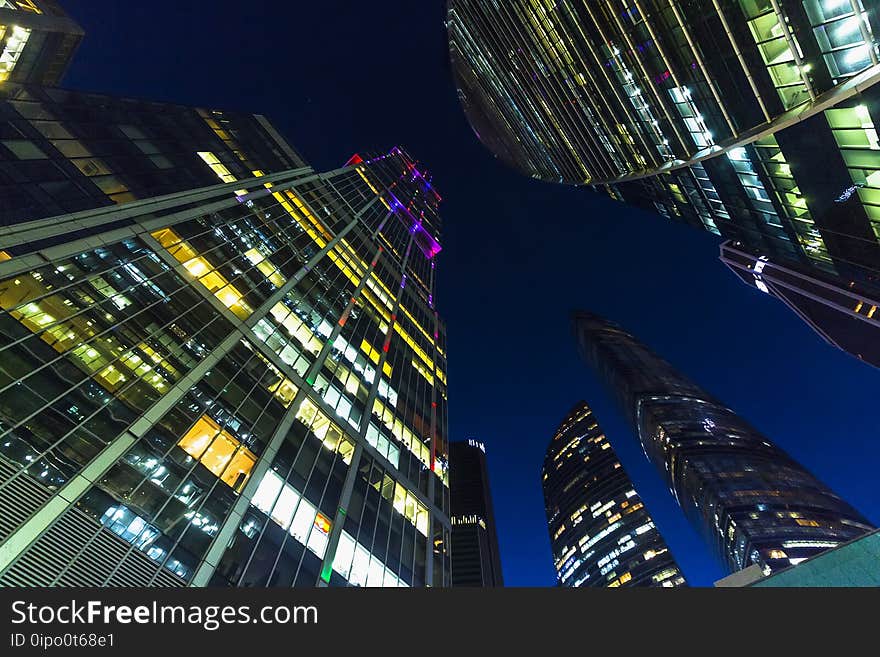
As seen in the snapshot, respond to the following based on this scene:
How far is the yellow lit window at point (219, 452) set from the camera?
71.7 feet

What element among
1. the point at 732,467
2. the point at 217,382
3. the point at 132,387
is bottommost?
the point at 132,387

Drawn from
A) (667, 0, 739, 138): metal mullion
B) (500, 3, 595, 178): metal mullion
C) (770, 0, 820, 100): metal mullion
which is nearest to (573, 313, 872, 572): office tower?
(667, 0, 739, 138): metal mullion

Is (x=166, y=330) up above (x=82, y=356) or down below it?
above

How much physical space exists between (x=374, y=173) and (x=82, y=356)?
81.6 meters

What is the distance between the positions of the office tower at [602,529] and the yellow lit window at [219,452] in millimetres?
136639

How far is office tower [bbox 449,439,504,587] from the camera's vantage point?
122750 millimetres

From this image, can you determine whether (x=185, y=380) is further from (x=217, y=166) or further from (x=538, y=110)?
(x=538, y=110)

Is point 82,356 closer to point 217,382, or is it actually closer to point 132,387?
point 132,387

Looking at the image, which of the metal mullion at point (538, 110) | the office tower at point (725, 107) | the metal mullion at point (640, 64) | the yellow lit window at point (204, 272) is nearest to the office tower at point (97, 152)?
the yellow lit window at point (204, 272)

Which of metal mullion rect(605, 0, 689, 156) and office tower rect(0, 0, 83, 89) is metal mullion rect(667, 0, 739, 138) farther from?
office tower rect(0, 0, 83, 89)

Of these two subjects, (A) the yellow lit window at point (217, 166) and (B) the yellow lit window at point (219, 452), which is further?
(A) the yellow lit window at point (217, 166)

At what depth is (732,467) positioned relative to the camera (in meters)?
110

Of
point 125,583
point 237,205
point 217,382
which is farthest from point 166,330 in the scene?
point 237,205

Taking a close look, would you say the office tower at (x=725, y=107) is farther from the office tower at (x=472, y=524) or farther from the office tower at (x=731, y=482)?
the office tower at (x=472, y=524)
